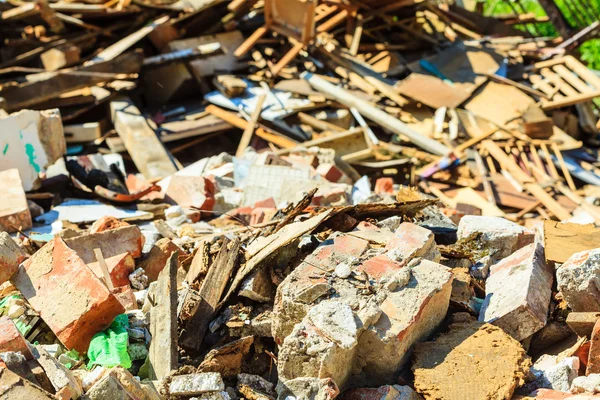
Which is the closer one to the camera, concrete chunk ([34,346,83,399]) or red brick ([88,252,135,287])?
concrete chunk ([34,346,83,399])

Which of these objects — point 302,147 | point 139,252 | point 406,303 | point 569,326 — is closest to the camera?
point 406,303

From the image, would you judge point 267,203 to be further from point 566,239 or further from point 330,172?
point 566,239

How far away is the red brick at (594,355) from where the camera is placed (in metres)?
3.46

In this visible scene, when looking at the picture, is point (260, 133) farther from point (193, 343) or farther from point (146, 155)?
point (193, 343)

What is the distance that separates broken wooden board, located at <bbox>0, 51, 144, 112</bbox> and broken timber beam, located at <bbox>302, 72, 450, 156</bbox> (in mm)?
2629

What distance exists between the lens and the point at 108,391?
9.92ft

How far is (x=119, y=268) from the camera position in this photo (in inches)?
172

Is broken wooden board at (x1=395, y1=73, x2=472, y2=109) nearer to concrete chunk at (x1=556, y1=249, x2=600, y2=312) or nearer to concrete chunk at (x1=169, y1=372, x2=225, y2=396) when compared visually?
concrete chunk at (x1=556, y1=249, x2=600, y2=312)

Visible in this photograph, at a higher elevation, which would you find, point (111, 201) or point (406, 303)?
point (406, 303)

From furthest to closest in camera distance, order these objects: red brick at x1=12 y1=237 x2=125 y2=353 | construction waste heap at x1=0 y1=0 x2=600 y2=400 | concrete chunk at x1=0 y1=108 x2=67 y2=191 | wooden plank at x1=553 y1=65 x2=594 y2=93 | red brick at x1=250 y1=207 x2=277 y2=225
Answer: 1. wooden plank at x1=553 y1=65 x2=594 y2=93
2. concrete chunk at x1=0 y1=108 x2=67 y2=191
3. red brick at x1=250 y1=207 x2=277 y2=225
4. red brick at x1=12 y1=237 x2=125 y2=353
5. construction waste heap at x1=0 y1=0 x2=600 y2=400

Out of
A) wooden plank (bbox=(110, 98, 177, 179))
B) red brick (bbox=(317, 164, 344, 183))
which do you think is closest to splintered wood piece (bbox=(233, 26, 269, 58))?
wooden plank (bbox=(110, 98, 177, 179))

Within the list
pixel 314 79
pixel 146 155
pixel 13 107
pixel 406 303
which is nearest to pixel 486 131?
pixel 314 79

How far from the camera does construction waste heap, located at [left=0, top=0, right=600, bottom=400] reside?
3.40 metres

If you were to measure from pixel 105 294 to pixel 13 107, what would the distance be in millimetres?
5737
